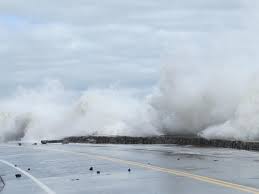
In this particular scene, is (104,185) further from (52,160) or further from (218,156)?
(52,160)

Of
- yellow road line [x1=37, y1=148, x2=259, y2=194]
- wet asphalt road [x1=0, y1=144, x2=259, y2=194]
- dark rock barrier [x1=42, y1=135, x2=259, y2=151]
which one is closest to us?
yellow road line [x1=37, y1=148, x2=259, y2=194]

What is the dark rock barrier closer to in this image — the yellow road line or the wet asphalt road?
the wet asphalt road

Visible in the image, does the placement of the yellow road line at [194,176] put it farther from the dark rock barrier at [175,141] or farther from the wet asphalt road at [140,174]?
the dark rock barrier at [175,141]

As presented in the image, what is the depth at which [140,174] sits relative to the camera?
756 inches

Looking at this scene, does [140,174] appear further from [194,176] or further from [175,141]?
[175,141]

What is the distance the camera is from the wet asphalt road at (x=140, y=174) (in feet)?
51.7

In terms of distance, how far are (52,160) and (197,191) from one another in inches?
524

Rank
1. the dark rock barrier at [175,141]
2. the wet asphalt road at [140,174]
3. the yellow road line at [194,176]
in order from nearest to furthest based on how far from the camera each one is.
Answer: the yellow road line at [194,176] < the wet asphalt road at [140,174] < the dark rock barrier at [175,141]

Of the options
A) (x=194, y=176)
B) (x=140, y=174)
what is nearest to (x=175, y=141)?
(x=140, y=174)

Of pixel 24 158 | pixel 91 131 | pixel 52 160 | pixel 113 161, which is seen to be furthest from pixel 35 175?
pixel 91 131

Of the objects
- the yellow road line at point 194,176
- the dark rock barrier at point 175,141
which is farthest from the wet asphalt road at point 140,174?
the dark rock barrier at point 175,141

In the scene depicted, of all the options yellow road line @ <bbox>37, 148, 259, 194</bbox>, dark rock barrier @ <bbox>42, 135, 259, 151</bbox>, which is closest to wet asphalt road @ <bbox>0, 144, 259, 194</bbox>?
yellow road line @ <bbox>37, 148, 259, 194</bbox>

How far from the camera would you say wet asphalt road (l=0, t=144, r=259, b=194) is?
15.8m

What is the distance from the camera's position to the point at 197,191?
1466 cm
